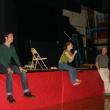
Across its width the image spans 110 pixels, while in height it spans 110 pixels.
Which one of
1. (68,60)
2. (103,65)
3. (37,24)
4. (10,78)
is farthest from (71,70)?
(37,24)

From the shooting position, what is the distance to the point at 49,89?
7820mm

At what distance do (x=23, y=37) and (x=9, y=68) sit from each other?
4.90 meters

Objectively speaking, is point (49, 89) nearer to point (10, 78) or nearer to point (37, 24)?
point (10, 78)

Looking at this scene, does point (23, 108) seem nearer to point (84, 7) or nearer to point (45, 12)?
point (45, 12)

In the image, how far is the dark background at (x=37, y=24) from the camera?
1042cm

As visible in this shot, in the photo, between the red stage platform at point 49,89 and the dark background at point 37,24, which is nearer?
the red stage platform at point 49,89

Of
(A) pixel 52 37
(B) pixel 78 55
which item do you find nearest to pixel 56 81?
(A) pixel 52 37

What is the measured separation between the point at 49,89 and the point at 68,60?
39.2 inches

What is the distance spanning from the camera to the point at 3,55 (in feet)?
21.0

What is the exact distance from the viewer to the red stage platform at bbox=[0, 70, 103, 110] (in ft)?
22.2

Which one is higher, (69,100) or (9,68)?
(9,68)

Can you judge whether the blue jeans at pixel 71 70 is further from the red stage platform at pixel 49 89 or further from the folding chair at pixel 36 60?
the folding chair at pixel 36 60

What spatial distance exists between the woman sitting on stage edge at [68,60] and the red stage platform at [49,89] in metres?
0.14

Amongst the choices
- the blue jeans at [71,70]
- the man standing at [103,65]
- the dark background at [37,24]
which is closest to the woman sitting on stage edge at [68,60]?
the blue jeans at [71,70]
